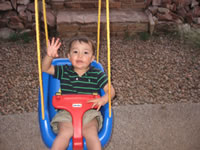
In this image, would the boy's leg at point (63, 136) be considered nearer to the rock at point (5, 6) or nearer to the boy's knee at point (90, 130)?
the boy's knee at point (90, 130)

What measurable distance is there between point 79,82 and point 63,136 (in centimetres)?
47

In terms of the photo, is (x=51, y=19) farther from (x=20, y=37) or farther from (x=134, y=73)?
(x=134, y=73)

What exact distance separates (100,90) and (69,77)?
0.31 meters

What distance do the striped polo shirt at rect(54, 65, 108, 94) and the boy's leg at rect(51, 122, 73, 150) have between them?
0.32 metres

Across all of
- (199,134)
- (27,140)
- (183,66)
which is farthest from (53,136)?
(183,66)

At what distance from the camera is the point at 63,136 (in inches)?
59.1

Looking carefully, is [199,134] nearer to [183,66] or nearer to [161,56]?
[183,66]

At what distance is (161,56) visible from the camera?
3.55 metres

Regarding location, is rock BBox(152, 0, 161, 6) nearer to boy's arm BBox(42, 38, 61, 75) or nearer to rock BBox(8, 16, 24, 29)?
rock BBox(8, 16, 24, 29)

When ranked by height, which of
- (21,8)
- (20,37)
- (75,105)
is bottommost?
(75,105)

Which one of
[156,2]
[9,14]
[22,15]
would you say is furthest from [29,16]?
[156,2]

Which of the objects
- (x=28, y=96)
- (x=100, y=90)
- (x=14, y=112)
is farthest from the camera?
(x=28, y=96)

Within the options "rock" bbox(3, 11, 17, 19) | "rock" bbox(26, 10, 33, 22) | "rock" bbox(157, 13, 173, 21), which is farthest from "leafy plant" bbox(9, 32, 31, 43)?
"rock" bbox(157, 13, 173, 21)

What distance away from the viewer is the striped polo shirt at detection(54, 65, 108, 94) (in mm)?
1807
